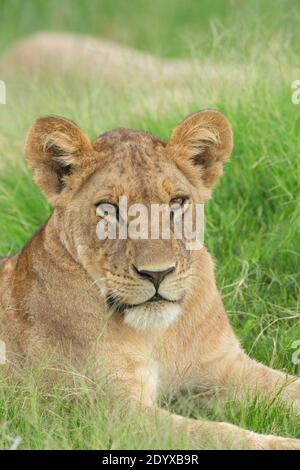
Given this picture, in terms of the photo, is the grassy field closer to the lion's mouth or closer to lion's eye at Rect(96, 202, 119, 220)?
the lion's mouth

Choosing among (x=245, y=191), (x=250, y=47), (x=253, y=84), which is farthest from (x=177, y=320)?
(x=250, y=47)

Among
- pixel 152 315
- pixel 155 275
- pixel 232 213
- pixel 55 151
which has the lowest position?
pixel 152 315

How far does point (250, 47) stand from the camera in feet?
20.9

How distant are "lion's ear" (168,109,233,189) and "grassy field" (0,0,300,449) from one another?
0.77m

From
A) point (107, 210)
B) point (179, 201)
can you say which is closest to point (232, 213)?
point (179, 201)

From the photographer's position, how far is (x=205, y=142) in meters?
4.39

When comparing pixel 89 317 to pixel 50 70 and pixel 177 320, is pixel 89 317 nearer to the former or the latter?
pixel 177 320

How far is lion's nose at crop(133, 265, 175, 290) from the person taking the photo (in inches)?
153

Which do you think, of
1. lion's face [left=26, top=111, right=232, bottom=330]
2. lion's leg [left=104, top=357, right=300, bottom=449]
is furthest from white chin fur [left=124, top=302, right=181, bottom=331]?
Result: lion's leg [left=104, top=357, right=300, bottom=449]

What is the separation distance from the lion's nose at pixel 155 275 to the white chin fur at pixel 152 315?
3.8 inches

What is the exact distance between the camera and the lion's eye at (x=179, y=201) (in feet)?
13.4

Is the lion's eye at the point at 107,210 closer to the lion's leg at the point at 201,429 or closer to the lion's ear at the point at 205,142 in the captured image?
the lion's ear at the point at 205,142

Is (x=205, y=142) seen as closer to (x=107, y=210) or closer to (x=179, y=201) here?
(x=179, y=201)

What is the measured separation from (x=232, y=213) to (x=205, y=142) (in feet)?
3.78
